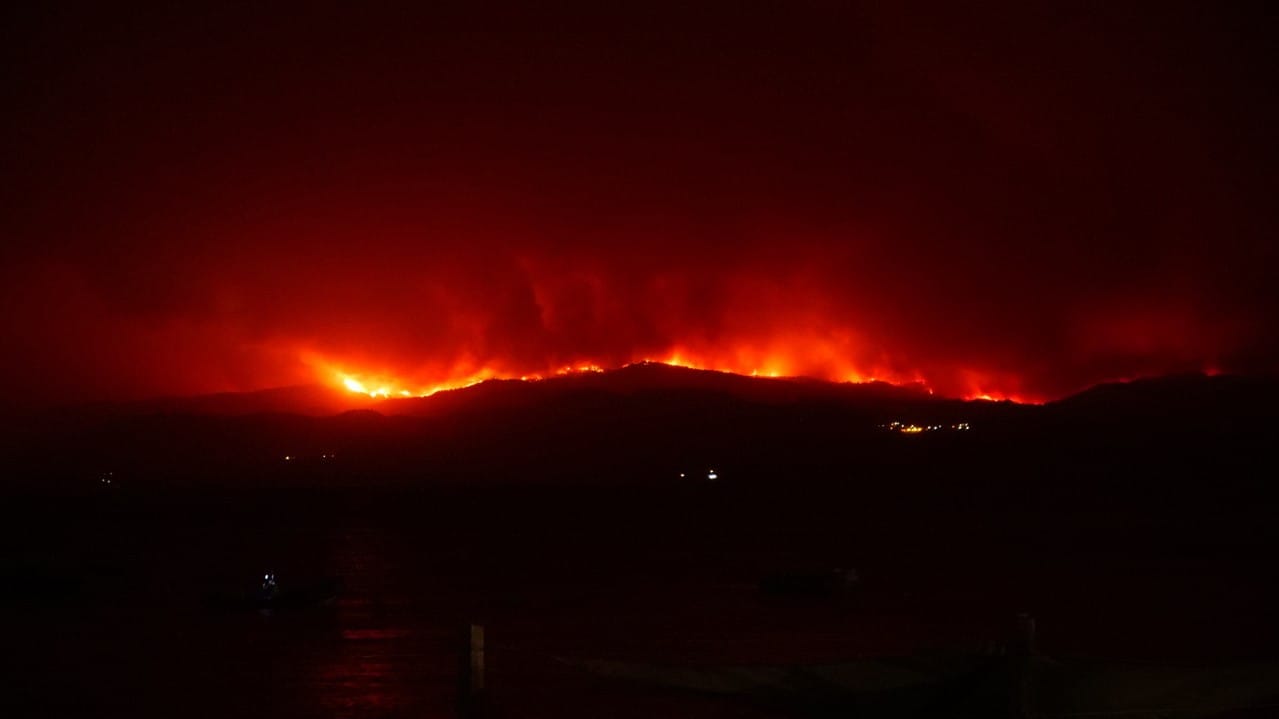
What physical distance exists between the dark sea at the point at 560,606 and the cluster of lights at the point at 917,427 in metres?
60.1

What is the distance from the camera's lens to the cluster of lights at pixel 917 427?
133 metres

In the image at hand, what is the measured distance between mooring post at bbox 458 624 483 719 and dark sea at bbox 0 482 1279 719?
0.45 feet

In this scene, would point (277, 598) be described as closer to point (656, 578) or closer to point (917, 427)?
point (656, 578)

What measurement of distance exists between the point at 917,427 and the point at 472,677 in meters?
136

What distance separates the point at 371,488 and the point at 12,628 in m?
119

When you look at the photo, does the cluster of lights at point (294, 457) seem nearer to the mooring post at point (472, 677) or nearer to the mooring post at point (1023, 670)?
the mooring post at point (472, 677)

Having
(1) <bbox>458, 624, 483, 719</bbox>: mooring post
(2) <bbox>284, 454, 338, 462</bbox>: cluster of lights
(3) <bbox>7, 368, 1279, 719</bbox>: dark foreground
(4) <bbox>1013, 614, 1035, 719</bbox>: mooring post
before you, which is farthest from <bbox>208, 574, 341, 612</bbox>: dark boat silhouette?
(2) <bbox>284, 454, 338, 462</bbox>: cluster of lights

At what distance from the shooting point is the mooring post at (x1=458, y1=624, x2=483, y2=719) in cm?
830

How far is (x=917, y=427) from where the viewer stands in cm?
14112

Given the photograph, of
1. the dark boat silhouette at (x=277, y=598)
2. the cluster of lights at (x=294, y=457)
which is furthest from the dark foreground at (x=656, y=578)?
the cluster of lights at (x=294, y=457)

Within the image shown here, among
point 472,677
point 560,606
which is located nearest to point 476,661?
point 472,677

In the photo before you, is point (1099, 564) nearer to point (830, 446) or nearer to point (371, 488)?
point (830, 446)

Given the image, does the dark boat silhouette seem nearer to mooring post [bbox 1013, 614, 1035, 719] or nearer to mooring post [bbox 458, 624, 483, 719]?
mooring post [bbox 458, 624, 483, 719]

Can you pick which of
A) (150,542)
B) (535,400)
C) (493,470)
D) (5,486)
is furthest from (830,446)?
(5,486)
